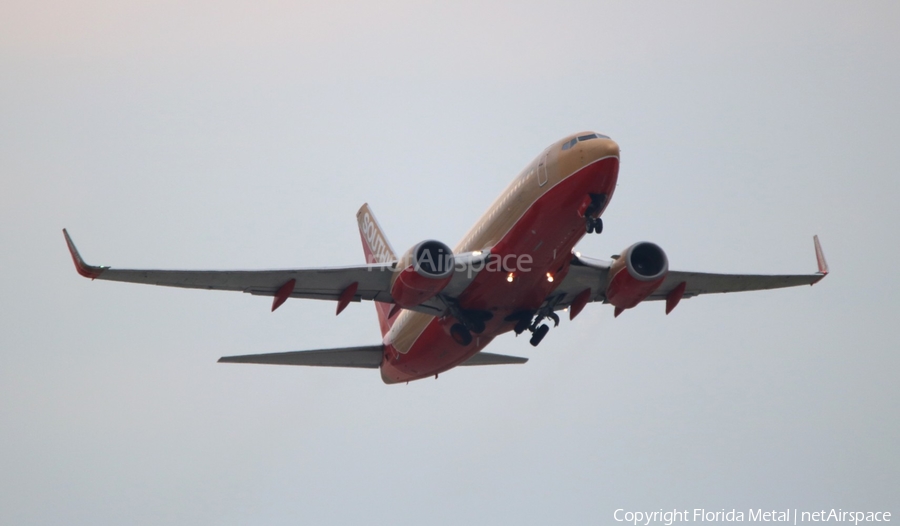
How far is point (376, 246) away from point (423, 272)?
1532 cm

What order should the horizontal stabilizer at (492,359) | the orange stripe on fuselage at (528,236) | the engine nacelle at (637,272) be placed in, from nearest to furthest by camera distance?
the orange stripe on fuselage at (528,236) < the engine nacelle at (637,272) < the horizontal stabilizer at (492,359)

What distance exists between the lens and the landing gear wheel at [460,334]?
122 ft

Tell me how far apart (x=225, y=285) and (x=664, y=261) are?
14185 millimetres

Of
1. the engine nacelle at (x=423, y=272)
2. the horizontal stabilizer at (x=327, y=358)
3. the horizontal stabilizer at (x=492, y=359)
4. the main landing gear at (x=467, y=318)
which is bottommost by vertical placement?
the horizontal stabilizer at (x=492, y=359)

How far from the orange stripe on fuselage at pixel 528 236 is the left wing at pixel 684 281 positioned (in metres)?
2.03

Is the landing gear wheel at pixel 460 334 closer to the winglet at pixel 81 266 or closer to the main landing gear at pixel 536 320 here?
the main landing gear at pixel 536 320

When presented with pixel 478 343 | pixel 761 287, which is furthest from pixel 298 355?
pixel 761 287

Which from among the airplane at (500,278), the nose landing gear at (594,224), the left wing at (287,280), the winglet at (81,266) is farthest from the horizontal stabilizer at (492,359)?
the winglet at (81,266)

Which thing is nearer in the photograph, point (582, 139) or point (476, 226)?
point (582, 139)

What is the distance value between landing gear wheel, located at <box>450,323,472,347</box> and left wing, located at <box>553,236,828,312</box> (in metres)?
3.36

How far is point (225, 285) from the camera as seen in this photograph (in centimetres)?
3466

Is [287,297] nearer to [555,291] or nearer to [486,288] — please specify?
[486,288]

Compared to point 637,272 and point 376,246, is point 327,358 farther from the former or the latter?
point 637,272

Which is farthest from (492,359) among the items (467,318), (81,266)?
(81,266)
